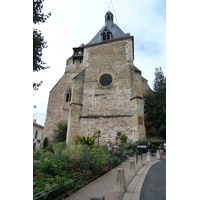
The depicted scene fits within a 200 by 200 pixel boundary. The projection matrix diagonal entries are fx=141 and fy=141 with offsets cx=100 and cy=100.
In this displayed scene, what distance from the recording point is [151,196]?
338 centimetres

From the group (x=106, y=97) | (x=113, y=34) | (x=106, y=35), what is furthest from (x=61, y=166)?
(x=113, y=34)

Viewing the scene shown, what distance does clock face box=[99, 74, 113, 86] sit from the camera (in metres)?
15.6

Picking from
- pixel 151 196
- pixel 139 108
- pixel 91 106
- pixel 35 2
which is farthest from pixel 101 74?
pixel 151 196

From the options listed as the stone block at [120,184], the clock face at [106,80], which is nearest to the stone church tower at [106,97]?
the clock face at [106,80]

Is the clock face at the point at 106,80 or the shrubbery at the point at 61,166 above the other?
the clock face at the point at 106,80

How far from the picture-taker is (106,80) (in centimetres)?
1577

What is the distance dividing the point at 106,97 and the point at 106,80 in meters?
2.10

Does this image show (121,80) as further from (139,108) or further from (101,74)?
(139,108)

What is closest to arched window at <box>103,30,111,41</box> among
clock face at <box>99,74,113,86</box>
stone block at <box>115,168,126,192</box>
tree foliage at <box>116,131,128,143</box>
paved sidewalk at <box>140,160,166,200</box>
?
clock face at <box>99,74,113,86</box>

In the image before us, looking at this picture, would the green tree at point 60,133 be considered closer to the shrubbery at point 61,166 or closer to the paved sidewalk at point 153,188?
the shrubbery at point 61,166

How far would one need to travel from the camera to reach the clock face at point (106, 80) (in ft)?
51.1

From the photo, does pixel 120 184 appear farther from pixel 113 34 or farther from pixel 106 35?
pixel 113 34

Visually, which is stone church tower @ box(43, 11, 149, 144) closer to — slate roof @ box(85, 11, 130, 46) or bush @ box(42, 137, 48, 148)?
slate roof @ box(85, 11, 130, 46)
